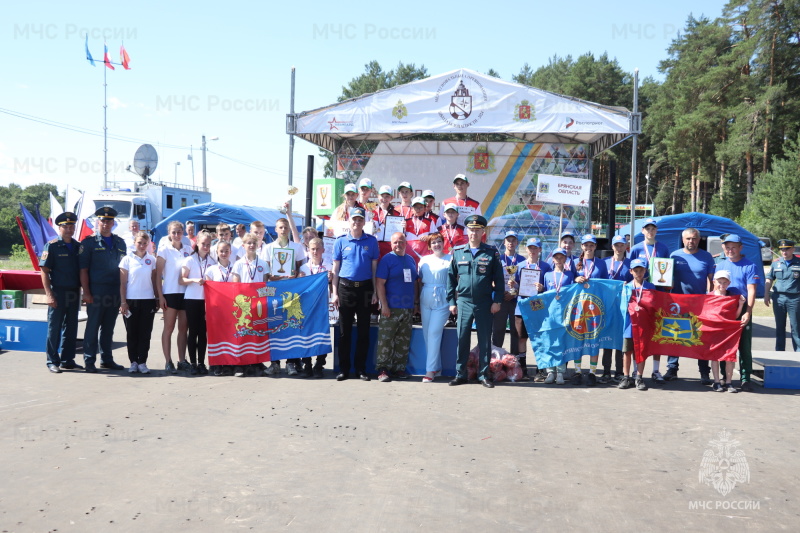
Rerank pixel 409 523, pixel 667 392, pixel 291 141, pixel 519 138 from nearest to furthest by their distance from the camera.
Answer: pixel 409 523 → pixel 667 392 → pixel 291 141 → pixel 519 138

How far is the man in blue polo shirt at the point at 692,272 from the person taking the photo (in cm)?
856

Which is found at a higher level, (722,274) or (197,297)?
(722,274)

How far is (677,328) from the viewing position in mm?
8375

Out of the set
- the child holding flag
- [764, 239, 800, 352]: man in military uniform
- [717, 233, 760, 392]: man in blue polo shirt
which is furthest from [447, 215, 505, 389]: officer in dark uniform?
[764, 239, 800, 352]: man in military uniform

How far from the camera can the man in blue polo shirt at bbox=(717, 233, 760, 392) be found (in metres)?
8.22

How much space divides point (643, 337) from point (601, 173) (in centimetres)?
4971

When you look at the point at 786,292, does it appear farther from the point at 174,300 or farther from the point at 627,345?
the point at 174,300

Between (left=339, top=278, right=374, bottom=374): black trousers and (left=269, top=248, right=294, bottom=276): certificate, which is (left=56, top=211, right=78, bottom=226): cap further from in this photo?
(left=339, top=278, right=374, bottom=374): black trousers

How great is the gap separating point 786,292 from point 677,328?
3.32 meters

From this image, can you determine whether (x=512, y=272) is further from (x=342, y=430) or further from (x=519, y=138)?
(x=519, y=138)

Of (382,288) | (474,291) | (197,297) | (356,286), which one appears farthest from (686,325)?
(197,297)

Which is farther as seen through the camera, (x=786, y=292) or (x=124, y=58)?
(x=124, y=58)

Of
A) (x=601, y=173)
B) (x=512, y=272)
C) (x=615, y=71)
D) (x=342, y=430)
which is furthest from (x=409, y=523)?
(x=615, y=71)

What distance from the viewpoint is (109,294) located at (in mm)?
8648
